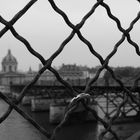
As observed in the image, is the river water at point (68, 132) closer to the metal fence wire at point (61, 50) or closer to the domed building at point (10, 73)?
the metal fence wire at point (61, 50)

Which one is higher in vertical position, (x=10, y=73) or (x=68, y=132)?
(x=10, y=73)

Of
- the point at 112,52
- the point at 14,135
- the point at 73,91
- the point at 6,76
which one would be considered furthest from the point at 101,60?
the point at 6,76

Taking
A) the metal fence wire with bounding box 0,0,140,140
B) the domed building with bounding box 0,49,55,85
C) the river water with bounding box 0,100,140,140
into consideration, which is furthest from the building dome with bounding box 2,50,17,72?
the metal fence wire with bounding box 0,0,140,140

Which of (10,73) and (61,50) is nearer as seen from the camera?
(61,50)

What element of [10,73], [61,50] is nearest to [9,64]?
[10,73]

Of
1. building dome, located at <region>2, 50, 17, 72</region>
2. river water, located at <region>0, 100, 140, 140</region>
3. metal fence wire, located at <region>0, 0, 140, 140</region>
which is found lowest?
river water, located at <region>0, 100, 140, 140</region>

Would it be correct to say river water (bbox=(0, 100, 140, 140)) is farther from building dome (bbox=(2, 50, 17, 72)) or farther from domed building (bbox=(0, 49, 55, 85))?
building dome (bbox=(2, 50, 17, 72))

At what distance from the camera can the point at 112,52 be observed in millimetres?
1467

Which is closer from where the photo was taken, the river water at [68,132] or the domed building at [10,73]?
the river water at [68,132]

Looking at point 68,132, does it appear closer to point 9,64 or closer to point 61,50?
point 61,50

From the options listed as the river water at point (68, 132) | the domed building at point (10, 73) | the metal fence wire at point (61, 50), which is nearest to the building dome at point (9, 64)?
the domed building at point (10, 73)

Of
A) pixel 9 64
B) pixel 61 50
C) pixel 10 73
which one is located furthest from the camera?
pixel 9 64

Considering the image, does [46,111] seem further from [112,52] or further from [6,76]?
[6,76]

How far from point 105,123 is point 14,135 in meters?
21.4
